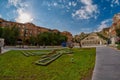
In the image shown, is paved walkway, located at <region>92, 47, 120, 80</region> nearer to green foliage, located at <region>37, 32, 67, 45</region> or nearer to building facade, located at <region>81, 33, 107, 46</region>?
green foliage, located at <region>37, 32, 67, 45</region>

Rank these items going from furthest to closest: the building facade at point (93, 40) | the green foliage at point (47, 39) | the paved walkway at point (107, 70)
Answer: the building facade at point (93, 40)
the green foliage at point (47, 39)
the paved walkway at point (107, 70)

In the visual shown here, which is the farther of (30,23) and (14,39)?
(30,23)

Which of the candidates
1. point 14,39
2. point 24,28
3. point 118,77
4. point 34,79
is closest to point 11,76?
point 34,79

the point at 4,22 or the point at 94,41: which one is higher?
the point at 4,22

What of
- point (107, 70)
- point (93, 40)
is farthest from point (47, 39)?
point (107, 70)

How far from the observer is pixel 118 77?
12.0m

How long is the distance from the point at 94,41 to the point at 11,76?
126 m

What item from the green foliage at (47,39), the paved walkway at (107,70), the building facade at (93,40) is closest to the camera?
the paved walkway at (107,70)

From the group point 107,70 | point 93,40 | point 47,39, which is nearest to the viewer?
point 107,70

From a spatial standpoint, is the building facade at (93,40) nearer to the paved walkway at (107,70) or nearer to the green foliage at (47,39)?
the green foliage at (47,39)

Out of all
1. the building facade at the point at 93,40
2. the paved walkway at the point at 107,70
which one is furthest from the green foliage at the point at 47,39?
the paved walkway at the point at 107,70

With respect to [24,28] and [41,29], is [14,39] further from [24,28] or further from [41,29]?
[41,29]

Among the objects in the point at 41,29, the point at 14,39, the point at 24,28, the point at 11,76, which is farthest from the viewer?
the point at 41,29

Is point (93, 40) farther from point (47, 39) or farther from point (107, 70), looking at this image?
point (107, 70)
